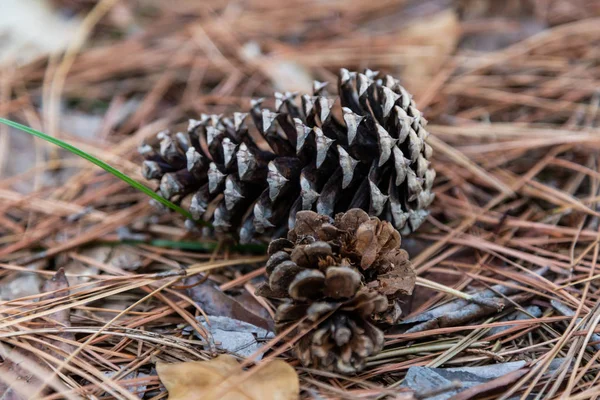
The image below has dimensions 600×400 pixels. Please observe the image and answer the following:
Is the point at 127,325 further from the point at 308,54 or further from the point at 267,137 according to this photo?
the point at 308,54

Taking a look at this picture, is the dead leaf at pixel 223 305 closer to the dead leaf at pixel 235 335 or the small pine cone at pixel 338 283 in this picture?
the dead leaf at pixel 235 335

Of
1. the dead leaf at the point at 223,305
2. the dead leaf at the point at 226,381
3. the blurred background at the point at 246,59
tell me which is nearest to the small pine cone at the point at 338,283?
the dead leaf at the point at 226,381

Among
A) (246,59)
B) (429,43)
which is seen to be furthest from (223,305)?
(429,43)

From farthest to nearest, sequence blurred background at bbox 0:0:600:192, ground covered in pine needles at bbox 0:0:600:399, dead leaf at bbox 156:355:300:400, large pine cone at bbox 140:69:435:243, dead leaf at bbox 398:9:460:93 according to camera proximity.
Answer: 1. dead leaf at bbox 398:9:460:93
2. blurred background at bbox 0:0:600:192
3. large pine cone at bbox 140:69:435:243
4. ground covered in pine needles at bbox 0:0:600:399
5. dead leaf at bbox 156:355:300:400

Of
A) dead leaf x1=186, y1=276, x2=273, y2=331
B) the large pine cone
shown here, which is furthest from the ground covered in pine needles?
the large pine cone

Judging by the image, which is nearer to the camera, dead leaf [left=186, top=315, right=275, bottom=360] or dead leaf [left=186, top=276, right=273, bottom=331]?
dead leaf [left=186, top=315, right=275, bottom=360]

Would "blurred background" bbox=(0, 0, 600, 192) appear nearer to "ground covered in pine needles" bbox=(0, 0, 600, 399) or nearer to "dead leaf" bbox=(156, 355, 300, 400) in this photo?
"ground covered in pine needles" bbox=(0, 0, 600, 399)

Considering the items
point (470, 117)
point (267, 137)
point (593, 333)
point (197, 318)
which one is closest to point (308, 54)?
point (470, 117)

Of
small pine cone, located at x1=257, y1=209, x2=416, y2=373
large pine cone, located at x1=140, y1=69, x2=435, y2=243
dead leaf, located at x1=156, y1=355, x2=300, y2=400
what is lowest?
dead leaf, located at x1=156, y1=355, x2=300, y2=400

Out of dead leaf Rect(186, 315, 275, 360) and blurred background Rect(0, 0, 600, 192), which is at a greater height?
blurred background Rect(0, 0, 600, 192)
